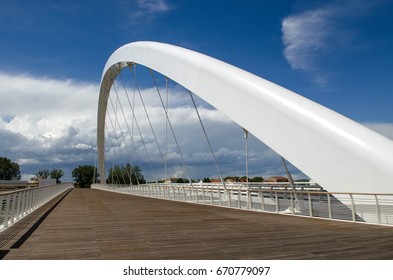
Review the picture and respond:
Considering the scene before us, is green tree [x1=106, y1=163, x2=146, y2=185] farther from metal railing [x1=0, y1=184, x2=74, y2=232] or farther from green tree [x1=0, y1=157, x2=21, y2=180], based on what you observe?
green tree [x1=0, y1=157, x2=21, y2=180]

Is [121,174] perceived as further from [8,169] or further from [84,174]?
[8,169]

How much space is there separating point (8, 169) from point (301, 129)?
366 feet

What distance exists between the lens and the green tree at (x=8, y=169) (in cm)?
10350

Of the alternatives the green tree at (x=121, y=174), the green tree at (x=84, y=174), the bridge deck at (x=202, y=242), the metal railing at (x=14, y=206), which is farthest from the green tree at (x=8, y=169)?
the bridge deck at (x=202, y=242)

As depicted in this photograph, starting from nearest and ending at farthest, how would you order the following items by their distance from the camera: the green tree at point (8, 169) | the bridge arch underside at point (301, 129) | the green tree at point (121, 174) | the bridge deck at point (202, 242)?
the bridge deck at point (202, 242), the bridge arch underside at point (301, 129), the green tree at point (121, 174), the green tree at point (8, 169)

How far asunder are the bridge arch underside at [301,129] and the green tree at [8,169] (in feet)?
Result: 345

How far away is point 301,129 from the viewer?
8812mm

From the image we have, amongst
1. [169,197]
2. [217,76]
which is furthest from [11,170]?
[217,76]

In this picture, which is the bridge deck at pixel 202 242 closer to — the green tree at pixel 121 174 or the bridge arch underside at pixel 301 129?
the bridge arch underside at pixel 301 129

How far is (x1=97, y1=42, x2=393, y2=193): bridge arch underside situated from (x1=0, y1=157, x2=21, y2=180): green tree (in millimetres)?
105290

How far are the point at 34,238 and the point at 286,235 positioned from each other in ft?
13.3

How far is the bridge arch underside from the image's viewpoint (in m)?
7.66

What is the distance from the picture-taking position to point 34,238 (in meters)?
5.99

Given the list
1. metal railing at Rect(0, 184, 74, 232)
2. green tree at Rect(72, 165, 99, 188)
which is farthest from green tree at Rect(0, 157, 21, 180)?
metal railing at Rect(0, 184, 74, 232)
